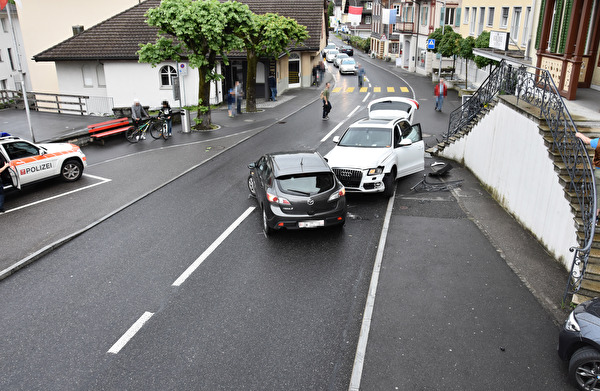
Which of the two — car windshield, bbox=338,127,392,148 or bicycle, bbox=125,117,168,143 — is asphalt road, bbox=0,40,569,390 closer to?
car windshield, bbox=338,127,392,148

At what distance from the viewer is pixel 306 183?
34.5ft

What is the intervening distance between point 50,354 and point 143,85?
89.1 ft

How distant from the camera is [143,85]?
31391mm

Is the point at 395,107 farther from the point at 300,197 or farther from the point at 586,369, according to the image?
the point at 586,369

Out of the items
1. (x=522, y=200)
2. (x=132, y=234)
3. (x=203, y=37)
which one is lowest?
(x=132, y=234)

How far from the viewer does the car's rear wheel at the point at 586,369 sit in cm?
579

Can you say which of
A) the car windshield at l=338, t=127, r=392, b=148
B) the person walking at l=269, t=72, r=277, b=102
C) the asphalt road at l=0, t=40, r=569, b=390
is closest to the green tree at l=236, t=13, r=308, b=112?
the person walking at l=269, t=72, r=277, b=102

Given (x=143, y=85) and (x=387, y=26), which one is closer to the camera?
(x=143, y=85)

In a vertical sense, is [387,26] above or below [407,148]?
above

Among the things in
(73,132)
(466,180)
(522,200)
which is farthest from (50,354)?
(73,132)

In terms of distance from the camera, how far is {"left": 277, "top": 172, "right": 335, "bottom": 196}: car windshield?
10383 mm

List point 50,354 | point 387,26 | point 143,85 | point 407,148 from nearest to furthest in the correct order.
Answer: point 50,354 < point 407,148 < point 143,85 < point 387,26

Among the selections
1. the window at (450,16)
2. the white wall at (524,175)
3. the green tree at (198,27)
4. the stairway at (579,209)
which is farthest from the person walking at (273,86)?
the stairway at (579,209)

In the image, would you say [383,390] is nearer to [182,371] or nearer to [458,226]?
[182,371]
